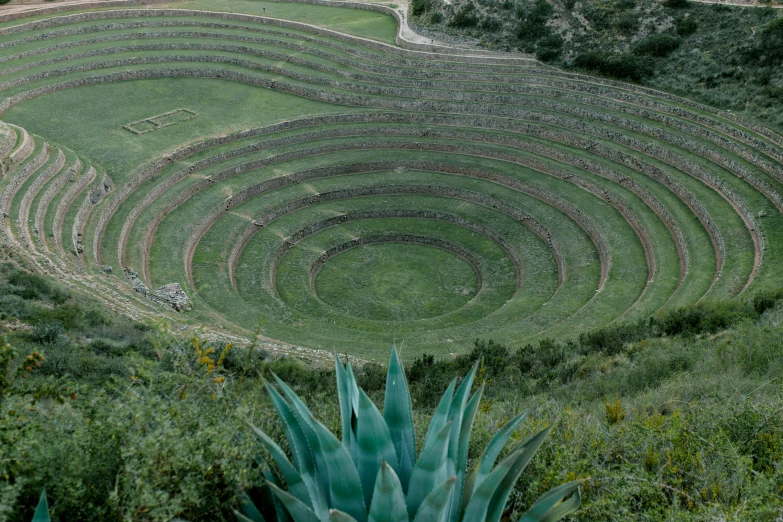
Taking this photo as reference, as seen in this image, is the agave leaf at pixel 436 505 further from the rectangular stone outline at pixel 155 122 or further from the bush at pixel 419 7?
the bush at pixel 419 7

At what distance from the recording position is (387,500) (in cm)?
566

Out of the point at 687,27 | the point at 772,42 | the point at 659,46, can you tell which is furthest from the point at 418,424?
the point at 687,27

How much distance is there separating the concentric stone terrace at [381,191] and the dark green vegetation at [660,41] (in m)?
1.43

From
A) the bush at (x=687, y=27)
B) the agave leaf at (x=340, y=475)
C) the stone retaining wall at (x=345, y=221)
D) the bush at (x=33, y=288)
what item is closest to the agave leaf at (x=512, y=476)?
the agave leaf at (x=340, y=475)

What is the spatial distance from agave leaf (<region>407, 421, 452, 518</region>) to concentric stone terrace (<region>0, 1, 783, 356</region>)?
47.2 ft

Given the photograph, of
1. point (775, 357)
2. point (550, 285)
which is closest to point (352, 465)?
point (775, 357)

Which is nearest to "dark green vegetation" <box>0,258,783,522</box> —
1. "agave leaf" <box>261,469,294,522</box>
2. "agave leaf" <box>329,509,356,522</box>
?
"agave leaf" <box>261,469,294,522</box>

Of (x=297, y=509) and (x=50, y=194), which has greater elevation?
(x=297, y=509)

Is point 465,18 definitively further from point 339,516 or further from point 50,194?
point 339,516

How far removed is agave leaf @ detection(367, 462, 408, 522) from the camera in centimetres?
555

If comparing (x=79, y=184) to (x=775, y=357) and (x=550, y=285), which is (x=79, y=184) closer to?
(x=550, y=285)

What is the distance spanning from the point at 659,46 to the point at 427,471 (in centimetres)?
3486

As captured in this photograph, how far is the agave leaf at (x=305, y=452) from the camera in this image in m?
6.39

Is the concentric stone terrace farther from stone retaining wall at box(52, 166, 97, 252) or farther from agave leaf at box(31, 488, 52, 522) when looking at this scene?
agave leaf at box(31, 488, 52, 522)
